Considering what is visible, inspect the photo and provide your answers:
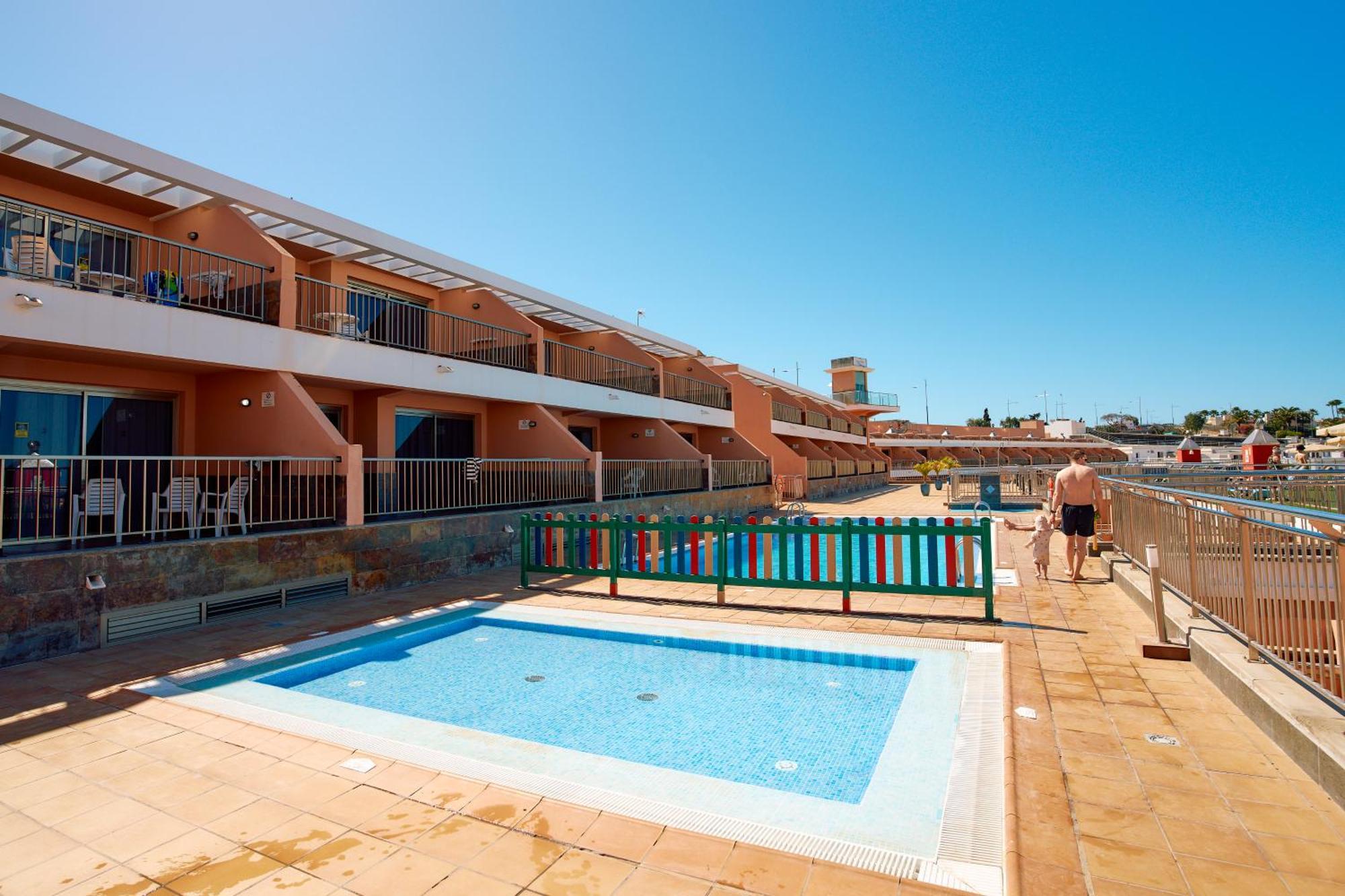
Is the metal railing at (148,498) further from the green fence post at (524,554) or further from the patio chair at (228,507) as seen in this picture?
the green fence post at (524,554)

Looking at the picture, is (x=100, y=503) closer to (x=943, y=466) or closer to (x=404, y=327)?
(x=404, y=327)

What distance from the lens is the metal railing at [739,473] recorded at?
2266cm

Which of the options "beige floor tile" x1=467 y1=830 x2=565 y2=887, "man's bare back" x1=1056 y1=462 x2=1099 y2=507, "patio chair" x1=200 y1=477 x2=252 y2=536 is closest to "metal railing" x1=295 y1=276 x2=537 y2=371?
"patio chair" x1=200 y1=477 x2=252 y2=536

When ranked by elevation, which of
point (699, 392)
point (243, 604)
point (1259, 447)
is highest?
point (699, 392)

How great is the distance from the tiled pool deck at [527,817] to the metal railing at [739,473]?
1723 cm

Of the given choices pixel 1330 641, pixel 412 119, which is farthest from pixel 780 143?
pixel 1330 641

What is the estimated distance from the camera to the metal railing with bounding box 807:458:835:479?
30.4m

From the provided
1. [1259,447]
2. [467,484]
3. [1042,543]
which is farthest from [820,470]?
[1042,543]

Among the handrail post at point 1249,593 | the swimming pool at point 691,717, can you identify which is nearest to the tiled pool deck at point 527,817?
the swimming pool at point 691,717

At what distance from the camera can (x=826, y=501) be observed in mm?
27672

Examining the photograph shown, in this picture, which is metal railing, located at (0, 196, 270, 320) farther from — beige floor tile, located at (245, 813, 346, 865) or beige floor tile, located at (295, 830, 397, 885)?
beige floor tile, located at (295, 830, 397, 885)

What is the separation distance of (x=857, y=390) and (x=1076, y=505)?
47249 millimetres

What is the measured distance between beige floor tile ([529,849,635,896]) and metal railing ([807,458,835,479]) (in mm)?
27499

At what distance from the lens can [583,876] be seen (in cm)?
273
